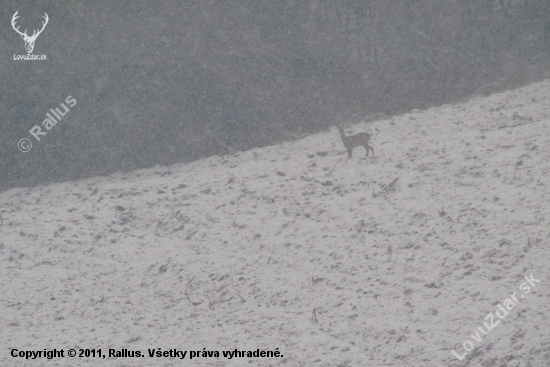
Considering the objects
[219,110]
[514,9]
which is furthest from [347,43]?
[514,9]

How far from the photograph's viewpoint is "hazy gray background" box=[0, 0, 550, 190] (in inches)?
560

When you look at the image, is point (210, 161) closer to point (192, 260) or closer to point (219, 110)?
point (219, 110)

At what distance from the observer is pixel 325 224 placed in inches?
366

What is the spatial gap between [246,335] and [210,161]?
24.5 feet

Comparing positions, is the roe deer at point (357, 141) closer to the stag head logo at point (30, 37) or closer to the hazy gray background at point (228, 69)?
the hazy gray background at point (228, 69)

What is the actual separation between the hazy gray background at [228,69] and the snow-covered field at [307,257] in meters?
1.78

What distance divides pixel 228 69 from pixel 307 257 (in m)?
8.60

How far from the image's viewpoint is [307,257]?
8.45 meters

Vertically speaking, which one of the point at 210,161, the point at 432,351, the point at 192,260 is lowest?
the point at 432,351
